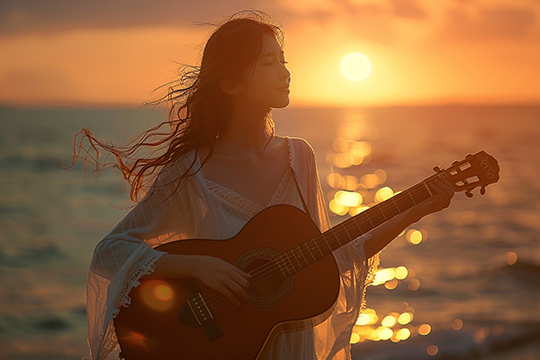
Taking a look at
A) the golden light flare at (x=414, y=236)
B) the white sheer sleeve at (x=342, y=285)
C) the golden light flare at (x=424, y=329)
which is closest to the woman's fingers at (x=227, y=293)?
the white sheer sleeve at (x=342, y=285)

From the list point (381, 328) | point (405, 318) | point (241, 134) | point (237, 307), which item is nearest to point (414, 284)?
Result: point (405, 318)

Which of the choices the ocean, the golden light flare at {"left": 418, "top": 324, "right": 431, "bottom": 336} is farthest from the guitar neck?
the golden light flare at {"left": 418, "top": 324, "right": 431, "bottom": 336}

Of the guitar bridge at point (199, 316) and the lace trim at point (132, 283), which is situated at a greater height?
the lace trim at point (132, 283)

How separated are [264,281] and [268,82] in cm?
85

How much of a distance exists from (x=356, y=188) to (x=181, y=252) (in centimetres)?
1401

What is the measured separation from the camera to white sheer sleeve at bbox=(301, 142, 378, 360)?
7.91 feet

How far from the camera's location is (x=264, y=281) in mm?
2119

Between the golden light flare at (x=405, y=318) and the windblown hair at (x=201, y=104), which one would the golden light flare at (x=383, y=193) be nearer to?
the golden light flare at (x=405, y=318)

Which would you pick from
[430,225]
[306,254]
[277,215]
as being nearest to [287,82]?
[277,215]

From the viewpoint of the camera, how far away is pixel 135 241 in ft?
7.11

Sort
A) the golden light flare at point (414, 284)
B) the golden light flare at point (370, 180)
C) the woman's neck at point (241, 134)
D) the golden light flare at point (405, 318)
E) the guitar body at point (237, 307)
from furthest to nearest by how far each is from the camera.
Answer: the golden light flare at point (370, 180)
the golden light flare at point (414, 284)
the golden light flare at point (405, 318)
the woman's neck at point (241, 134)
the guitar body at point (237, 307)

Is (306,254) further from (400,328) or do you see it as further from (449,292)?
(449,292)

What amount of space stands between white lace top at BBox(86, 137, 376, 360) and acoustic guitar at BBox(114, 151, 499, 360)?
11 centimetres

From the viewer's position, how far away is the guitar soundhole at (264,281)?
2.11m
